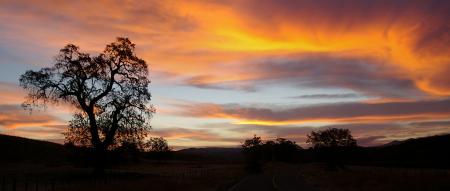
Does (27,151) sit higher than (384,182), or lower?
higher

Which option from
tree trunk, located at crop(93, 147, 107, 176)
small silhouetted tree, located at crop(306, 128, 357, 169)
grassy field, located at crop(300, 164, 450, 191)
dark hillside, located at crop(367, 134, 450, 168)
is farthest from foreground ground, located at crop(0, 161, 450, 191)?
dark hillside, located at crop(367, 134, 450, 168)

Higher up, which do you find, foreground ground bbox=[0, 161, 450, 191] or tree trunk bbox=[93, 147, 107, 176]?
tree trunk bbox=[93, 147, 107, 176]

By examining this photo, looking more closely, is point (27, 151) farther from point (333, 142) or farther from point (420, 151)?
point (420, 151)

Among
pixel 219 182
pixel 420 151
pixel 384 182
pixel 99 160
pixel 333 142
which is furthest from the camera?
pixel 420 151

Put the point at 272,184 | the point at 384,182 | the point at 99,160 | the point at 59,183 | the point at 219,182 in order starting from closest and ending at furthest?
the point at 384,182 → the point at 272,184 → the point at 59,183 → the point at 219,182 → the point at 99,160

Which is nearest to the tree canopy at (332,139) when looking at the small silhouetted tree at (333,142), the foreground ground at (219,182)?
the small silhouetted tree at (333,142)

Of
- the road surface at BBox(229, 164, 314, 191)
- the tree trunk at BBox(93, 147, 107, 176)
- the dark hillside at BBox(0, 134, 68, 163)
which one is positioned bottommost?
the road surface at BBox(229, 164, 314, 191)

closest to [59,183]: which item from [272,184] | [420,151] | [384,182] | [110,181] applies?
[110,181]

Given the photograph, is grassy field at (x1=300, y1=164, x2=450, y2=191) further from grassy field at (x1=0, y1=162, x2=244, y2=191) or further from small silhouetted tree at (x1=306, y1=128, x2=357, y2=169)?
small silhouetted tree at (x1=306, y1=128, x2=357, y2=169)

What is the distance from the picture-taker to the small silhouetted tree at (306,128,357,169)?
115625 mm

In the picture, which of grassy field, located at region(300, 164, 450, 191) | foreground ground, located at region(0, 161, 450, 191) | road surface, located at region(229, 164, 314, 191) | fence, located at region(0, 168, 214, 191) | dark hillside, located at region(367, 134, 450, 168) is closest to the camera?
grassy field, located at region(300, 164, 450, 191)

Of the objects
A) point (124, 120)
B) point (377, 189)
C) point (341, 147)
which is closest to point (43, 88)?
point (124, 120)

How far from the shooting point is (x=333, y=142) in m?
117

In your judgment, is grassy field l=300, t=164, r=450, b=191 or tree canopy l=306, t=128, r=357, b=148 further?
tree canopy l=306, t=128, r=357, b=148
